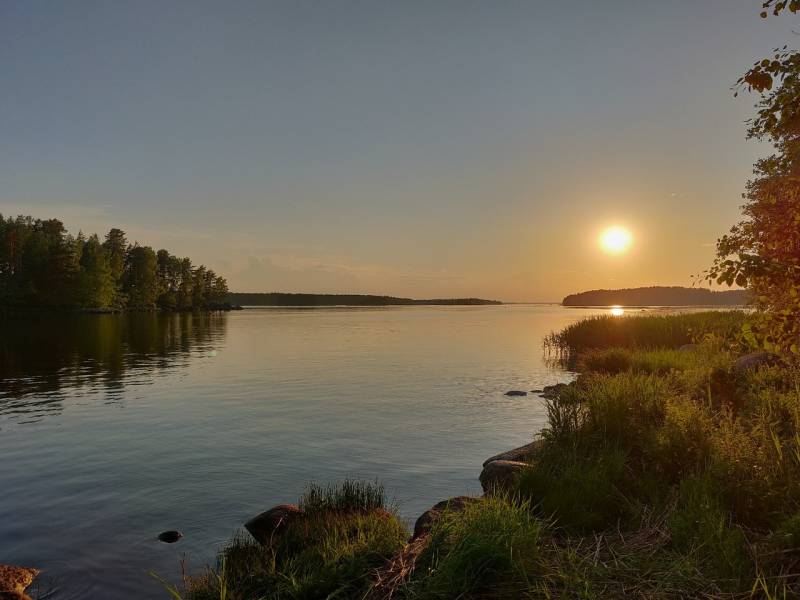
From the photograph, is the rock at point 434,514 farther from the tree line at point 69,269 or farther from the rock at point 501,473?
the tree line at point 69,269

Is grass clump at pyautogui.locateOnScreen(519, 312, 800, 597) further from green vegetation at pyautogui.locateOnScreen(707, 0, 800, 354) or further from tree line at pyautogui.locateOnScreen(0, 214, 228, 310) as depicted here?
tree line at pyautogui.locateOnScreen(0, 214, 228, 310)

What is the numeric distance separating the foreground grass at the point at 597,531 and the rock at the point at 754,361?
772cm

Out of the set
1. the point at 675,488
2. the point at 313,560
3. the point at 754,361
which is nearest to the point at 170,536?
the point at 313,560

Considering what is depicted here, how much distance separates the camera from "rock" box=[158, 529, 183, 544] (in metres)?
11.4

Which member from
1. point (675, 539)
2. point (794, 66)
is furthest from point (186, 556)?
point (794, 66)

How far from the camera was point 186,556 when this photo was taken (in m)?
10.7

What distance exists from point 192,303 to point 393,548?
196m

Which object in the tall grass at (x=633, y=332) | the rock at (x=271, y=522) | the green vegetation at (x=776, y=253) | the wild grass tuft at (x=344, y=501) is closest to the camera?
the green vegetation at (x=776, y=253)

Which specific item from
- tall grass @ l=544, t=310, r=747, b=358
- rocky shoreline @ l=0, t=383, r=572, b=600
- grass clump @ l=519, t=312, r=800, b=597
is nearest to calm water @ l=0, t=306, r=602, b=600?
rocky shoreline @ l=0, t=383, r=572, b=600

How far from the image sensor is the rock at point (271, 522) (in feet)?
34.9

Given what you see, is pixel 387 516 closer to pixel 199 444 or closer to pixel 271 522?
pixel 271 522

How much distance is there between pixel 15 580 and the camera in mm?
9125

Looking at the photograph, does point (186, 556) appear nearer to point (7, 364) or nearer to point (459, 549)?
point (459, 549)

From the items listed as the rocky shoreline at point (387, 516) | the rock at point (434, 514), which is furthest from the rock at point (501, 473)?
the rock at point (434, 514)
